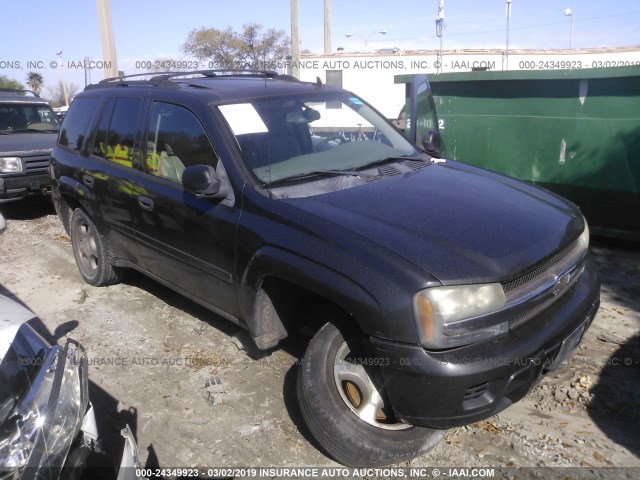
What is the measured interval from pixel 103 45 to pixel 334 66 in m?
11.3

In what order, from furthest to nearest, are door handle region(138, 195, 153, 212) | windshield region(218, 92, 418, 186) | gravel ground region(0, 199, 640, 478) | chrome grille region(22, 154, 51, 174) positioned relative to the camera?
chrome grille region(22, 154, 51, 174)
door handle region(138, 195, 153, 212)
windshield region(218, 92, 418, 186)
gravel ground region(0, 199, 640, 478)

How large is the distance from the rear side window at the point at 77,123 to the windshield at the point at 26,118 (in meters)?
4.49

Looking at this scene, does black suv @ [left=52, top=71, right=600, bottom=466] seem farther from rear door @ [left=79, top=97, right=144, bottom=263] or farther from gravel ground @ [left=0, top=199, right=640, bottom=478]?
gravel ground @ [left=0, top=199, right=640, bottom=478]

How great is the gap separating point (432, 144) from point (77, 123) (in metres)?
3.21

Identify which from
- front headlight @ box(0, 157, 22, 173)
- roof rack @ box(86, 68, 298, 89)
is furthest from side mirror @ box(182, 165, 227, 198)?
front headlight @ box(0, 157, 22, 173)

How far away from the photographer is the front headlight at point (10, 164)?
8.28 metres

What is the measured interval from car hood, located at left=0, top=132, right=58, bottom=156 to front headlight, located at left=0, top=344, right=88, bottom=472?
6881 mm

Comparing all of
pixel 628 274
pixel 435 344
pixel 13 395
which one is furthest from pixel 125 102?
pixel 628 274

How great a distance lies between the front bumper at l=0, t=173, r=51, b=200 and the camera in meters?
8.24

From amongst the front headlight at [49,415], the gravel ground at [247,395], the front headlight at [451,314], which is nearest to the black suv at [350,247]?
the front headlight at [451,314]

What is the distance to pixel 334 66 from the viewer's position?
19922 mm

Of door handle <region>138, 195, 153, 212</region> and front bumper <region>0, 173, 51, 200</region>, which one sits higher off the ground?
door handle <region>138, 195, 153, 212</region>

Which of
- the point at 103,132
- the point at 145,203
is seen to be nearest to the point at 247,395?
the point at 145,203

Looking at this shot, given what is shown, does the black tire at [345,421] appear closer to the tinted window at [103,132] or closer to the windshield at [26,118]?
the tinted window at [103,132]
